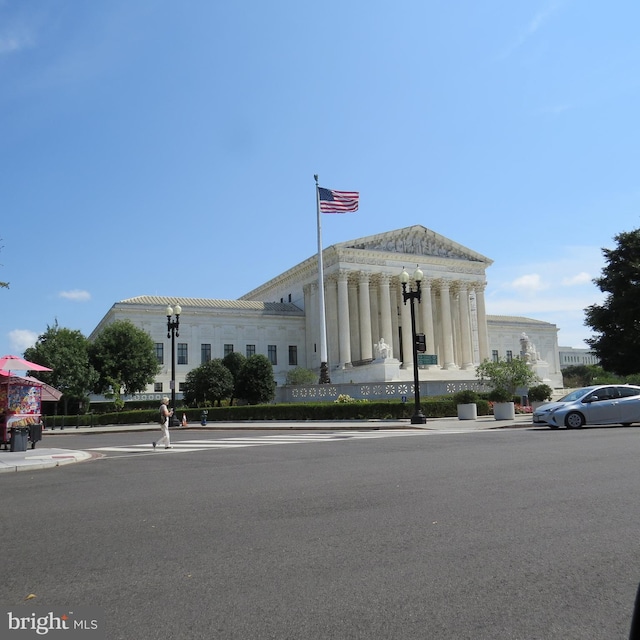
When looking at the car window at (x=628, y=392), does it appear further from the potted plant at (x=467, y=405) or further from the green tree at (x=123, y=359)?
the green tree at (x=123, y=359)

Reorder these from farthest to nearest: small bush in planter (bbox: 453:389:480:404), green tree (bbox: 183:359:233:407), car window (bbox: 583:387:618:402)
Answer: green tree (bbox: 183:359:233:407)
small bush in planter (bbox: 453:389:480:404)
car window (bbox: 583:387:618:402)

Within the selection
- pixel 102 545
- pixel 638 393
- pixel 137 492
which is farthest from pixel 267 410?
pixel 102 545

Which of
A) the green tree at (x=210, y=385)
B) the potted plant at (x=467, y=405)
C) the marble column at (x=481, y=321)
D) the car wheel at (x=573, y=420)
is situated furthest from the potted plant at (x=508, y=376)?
the marble column at (x=481, y=321)

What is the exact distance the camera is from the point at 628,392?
894 inches

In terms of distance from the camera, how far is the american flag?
48531 millimetres

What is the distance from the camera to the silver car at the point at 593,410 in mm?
22000

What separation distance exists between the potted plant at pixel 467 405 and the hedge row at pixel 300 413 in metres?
Answer: 0.60

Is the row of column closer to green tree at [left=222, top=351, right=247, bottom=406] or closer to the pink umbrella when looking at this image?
green tree at [left=222, top=351, right=247, bottom=406]

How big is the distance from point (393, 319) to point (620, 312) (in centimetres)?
3457

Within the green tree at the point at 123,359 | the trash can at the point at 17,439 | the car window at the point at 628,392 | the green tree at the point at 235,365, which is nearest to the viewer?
the trash can at the point at 17,439

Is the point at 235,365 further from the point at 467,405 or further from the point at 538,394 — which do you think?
the point at 538,394

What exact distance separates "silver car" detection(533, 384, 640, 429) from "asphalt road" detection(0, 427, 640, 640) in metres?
11.3

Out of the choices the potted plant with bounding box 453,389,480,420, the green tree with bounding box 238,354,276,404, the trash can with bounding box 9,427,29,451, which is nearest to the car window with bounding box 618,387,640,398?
the potted plant with bounding box 453,389,480,420

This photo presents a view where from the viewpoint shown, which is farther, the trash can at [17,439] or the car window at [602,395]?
the car window at [602,395]
